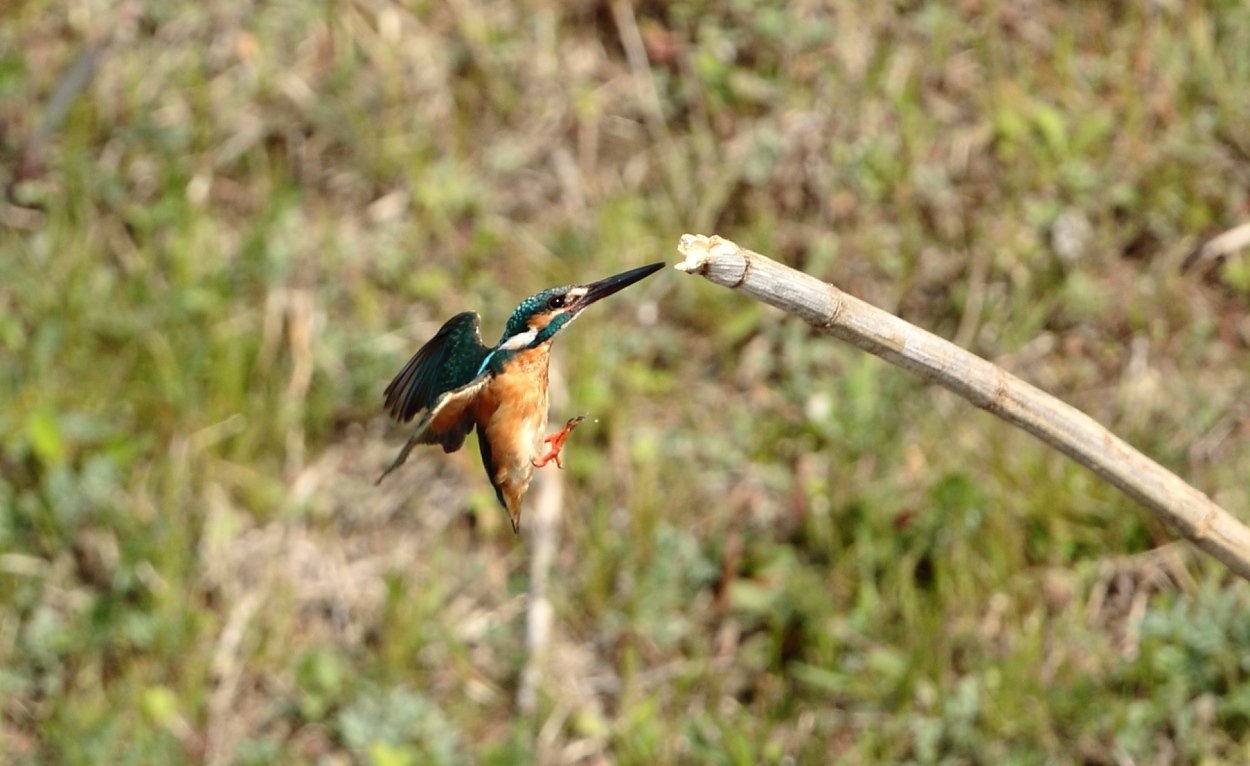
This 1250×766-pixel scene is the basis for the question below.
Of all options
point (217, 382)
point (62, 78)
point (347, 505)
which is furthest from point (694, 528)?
point (62, 78)

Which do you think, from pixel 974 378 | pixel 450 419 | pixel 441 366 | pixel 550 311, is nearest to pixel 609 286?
pixel 550 311

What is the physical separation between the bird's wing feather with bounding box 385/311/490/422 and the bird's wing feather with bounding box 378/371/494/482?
0.29ft

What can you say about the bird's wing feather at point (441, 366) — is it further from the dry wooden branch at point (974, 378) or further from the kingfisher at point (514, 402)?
the dry wooden branch at point (974, 378)

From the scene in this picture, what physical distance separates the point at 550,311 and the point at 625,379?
3096 millimetres

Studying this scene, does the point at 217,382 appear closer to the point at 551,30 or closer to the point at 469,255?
the point at 469,255

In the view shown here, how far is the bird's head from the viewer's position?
5.33 feet

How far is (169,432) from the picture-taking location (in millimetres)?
4645

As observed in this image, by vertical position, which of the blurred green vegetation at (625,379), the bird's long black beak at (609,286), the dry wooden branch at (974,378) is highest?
the bird's long black beak at (609,286)

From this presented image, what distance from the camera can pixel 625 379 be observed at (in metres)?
4.77

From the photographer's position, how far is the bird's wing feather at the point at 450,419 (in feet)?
5.24

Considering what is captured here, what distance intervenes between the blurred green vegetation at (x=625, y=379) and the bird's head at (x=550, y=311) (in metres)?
2.58

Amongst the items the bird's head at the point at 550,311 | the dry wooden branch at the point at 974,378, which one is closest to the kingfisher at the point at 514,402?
the bird's head at the point at 550,311

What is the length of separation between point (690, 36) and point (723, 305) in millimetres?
1232

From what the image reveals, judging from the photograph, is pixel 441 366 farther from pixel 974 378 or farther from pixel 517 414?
pixel 974 378
